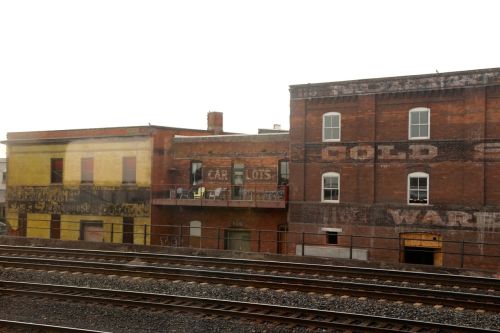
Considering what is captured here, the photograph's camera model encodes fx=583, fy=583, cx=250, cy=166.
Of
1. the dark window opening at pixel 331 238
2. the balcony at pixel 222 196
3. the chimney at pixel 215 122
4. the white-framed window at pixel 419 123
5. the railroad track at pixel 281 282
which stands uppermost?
the chimney at pixel 215 122

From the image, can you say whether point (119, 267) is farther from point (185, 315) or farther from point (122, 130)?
point (122, 130)

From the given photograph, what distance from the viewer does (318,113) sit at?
27078mm

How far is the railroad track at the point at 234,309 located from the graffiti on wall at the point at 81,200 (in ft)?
56.5

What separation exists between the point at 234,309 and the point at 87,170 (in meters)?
23.3

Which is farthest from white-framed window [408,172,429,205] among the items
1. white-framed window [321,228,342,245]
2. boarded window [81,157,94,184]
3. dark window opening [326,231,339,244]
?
boarded window [81,157,94,184]

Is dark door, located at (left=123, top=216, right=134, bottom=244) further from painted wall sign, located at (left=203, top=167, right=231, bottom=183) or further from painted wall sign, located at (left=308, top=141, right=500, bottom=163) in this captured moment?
painted wall sign, located at (left=308, top=141, right=500, bottom=163)

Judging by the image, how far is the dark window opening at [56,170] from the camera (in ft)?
115

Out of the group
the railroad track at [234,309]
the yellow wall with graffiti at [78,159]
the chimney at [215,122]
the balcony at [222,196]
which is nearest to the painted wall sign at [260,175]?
the balcony at [222,196]

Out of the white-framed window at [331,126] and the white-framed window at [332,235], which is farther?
the white-framed window at [331,126]

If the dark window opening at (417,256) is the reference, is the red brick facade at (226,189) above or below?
above

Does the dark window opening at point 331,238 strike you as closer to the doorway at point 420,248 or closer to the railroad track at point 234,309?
the doorway at point 420,248

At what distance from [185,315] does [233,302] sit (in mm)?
1161

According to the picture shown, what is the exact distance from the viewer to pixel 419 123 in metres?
25.0

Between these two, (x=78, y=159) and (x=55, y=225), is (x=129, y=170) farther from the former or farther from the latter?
(x=55, y=225)
